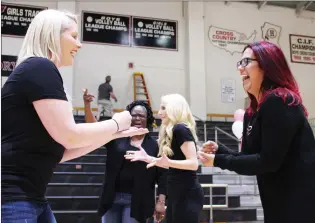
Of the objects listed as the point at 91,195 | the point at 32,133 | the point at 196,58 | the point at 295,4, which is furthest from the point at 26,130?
the point at 295,4

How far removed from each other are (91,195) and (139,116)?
12.3 ft

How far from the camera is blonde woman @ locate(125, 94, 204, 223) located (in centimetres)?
282

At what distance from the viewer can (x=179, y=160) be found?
301 cm

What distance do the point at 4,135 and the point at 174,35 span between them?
42.3 ft

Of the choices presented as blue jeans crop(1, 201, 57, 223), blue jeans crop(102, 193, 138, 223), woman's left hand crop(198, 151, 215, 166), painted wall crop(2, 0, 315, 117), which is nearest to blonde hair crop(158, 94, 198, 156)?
blue jeans crop(102, 193, 138, 223)

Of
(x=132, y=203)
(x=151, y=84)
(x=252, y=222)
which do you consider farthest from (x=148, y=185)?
(x=151, y=84)

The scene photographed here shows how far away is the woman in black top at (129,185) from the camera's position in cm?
305

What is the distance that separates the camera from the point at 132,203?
3.06 meters

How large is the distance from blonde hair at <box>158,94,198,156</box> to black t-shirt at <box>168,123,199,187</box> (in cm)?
5

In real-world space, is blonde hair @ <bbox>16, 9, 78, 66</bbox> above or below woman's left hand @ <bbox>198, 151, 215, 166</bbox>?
above

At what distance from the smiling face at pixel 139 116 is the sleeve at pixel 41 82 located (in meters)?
2.07

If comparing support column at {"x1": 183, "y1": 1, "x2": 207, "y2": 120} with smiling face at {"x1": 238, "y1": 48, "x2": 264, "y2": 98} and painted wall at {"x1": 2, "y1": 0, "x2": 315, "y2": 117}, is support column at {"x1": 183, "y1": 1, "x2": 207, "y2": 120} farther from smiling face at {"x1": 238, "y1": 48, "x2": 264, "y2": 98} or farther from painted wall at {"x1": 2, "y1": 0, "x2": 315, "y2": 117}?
smiling face at {"x1": 238, "y1": 48, "x2": 264, "y2": 98}

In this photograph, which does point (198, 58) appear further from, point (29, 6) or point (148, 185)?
point (148, 185)

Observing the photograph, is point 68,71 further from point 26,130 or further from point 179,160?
point 26,130
